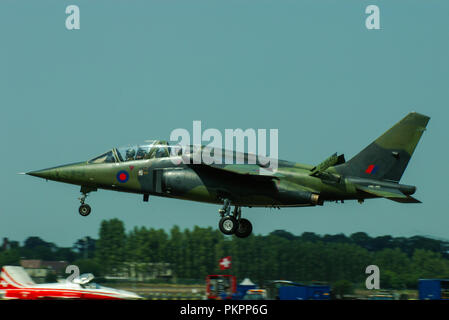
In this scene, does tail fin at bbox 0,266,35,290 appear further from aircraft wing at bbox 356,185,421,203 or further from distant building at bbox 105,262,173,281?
aircraft wing at bbox 356,185,421,203

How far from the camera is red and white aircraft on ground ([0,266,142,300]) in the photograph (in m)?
35.3

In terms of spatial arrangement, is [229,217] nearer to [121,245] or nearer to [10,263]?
[10,263]

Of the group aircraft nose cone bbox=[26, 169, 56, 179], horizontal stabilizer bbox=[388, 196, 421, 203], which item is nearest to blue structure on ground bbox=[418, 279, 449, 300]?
horizontal stabilizer bbox=[388, 196, 421, 203]

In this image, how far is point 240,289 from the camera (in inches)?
1529

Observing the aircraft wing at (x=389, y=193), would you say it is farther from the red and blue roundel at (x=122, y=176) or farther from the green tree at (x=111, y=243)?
the green tree at (x=111, y=243)

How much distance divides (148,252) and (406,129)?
154 feet

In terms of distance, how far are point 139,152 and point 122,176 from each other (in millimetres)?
1344

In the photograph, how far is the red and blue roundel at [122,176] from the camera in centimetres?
3319

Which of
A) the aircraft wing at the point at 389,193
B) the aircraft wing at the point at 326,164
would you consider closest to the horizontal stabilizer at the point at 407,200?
the aircraft wing at the point at 389,193

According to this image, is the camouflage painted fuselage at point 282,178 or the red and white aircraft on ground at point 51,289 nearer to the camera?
the camouflage painted fuselage at point 282,178

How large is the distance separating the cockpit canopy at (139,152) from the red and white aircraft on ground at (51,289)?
672 centimetres

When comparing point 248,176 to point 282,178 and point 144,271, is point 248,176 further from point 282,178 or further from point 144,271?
point 144,271
